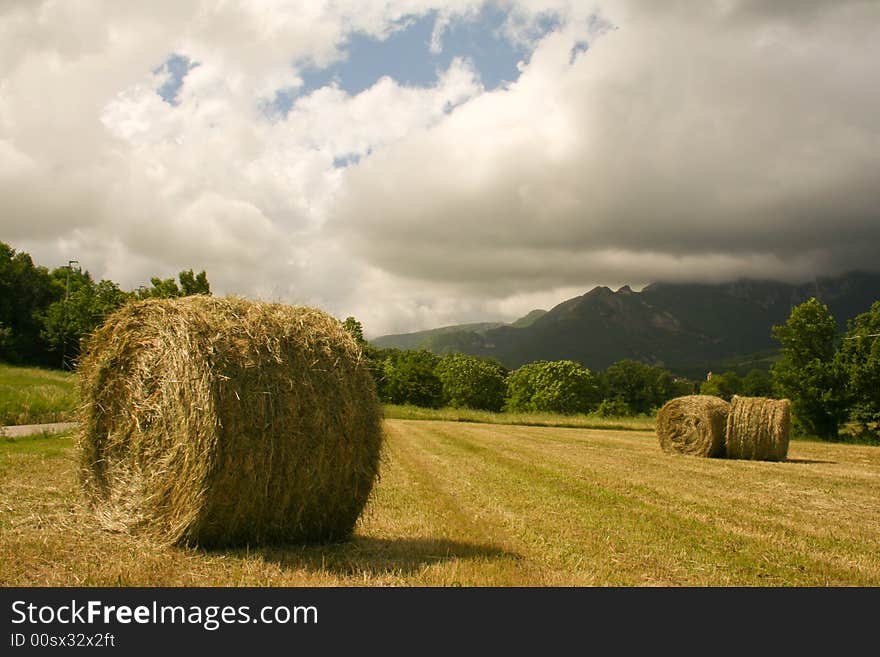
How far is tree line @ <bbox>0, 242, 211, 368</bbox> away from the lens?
2188 inches

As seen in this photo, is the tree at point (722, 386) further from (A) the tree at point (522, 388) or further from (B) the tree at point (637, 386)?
(A) the tree at point (522, 388)

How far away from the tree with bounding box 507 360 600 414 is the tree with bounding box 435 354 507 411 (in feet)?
11.6

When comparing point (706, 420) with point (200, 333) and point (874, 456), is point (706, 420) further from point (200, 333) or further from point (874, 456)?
point (200, 333)

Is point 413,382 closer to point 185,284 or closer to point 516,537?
point 185,284

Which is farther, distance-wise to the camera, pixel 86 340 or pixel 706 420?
pixel 706 420

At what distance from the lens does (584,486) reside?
1152 centimetres

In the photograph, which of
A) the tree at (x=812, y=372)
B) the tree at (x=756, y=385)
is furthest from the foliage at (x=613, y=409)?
the tree at (x=756, y=385)

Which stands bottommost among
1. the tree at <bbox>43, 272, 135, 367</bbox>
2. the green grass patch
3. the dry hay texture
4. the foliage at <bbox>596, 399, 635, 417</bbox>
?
the foliage at <bbox>596, 399, 635, 417</bbox>

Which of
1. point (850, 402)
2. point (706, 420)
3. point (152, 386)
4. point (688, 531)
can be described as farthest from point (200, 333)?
point (850, 402)

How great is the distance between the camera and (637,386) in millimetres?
88375

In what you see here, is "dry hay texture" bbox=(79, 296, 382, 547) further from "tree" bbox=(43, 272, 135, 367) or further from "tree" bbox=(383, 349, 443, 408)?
"tree" bbox=(383, 349, 443, 408)

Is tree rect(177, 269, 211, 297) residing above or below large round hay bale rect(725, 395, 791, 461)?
above

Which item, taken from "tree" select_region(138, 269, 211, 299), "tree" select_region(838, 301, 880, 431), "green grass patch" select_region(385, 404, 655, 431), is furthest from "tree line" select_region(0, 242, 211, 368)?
"tree" select_region(838, 301, 880, 431)
